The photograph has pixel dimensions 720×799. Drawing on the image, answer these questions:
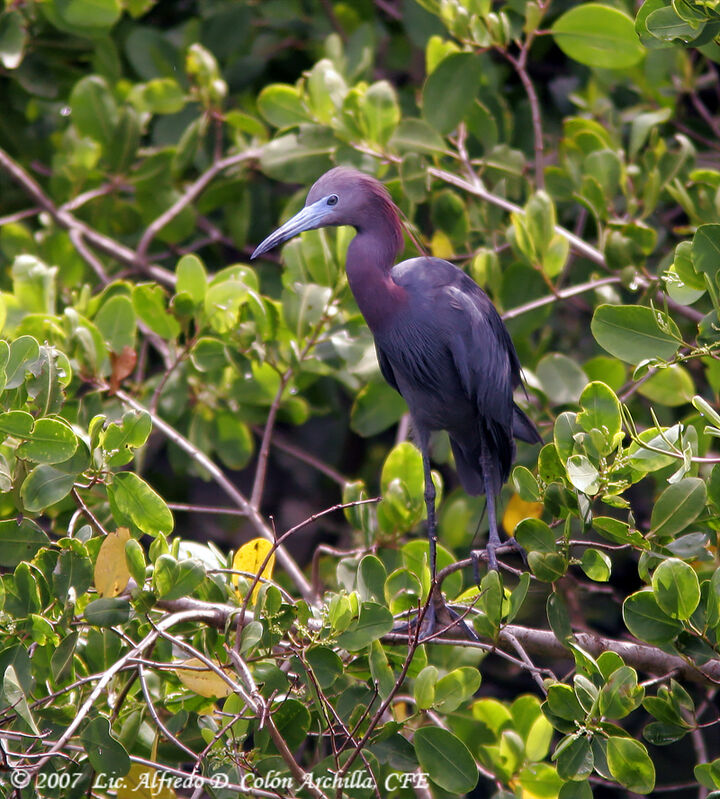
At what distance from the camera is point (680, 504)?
1.99m

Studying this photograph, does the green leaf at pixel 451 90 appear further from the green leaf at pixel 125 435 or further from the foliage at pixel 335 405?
the green leaf at pixel 125 435

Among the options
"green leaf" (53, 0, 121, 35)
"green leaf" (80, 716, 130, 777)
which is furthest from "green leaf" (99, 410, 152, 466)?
"green leaf" (53, 0, 121, 35)

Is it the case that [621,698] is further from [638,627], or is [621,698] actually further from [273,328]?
[273,328]

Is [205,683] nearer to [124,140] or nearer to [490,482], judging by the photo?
[490,482]

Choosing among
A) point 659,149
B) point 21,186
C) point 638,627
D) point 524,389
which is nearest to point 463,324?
point 524,389

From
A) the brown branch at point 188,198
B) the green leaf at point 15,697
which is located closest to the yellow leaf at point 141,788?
the green leaf at point 15,697

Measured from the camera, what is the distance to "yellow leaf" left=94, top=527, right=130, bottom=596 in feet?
6.86

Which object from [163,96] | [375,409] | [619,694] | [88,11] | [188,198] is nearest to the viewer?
[619,694]

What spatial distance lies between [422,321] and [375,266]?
0.72ft

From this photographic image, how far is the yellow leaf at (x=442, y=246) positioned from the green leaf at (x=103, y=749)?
2038 mm

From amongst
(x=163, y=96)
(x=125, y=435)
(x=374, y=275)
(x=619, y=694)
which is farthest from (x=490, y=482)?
(x=163, y=96)

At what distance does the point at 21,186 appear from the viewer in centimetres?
368

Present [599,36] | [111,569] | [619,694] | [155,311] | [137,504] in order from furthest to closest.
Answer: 1. [599,36]
2. [155,311]
3. [137,504]
4. [111,569]
5. [619,694]

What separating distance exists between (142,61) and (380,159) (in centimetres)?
135
